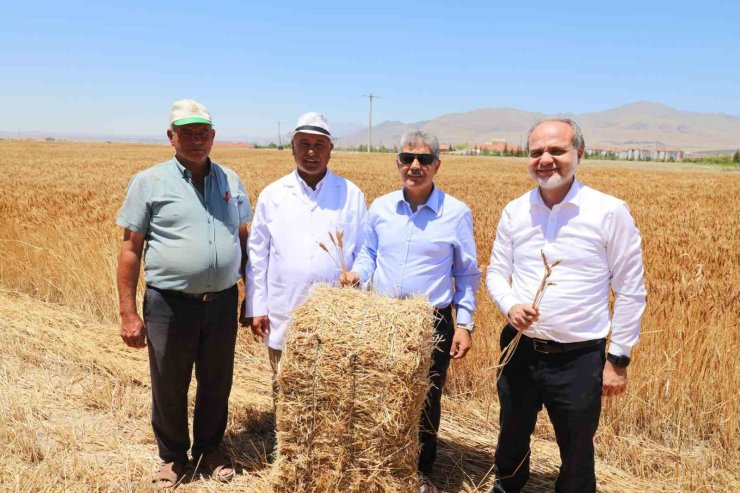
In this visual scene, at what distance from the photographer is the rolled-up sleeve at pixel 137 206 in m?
3.44

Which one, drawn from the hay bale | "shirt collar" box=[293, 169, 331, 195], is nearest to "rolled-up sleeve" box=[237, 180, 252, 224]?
"shirt collar" box=[293, 169, 331, 195]

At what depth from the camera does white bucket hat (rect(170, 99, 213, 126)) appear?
3.46m

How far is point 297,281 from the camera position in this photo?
365 cm

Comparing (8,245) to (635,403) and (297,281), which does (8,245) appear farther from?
(635,403)

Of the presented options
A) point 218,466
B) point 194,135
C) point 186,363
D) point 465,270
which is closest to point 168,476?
point 218,466

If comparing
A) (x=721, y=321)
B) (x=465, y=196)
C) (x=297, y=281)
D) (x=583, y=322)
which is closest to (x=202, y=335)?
(x=297, y=281)

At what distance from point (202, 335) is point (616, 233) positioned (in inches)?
102

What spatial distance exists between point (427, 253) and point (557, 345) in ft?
2.94

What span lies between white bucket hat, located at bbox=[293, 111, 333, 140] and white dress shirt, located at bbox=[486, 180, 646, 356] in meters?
1.44

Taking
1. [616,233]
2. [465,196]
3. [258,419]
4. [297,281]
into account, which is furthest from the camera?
[465,196]

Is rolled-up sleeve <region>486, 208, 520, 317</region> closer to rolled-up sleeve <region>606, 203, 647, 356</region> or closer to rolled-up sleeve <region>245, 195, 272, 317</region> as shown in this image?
rolled-up sleeve <region>606, 203, 647, 356</region>

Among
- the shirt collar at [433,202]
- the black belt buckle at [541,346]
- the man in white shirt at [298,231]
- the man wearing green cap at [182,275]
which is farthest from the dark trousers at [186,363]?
the black belt buckle at [541,346]

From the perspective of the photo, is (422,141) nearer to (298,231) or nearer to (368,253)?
(368,253)

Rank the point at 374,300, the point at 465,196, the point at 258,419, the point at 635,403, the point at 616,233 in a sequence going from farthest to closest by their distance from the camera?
the point at 465,196 < the point at 258,419 < the point at 635,403 < the point at 374,300 < the point at 616,233
